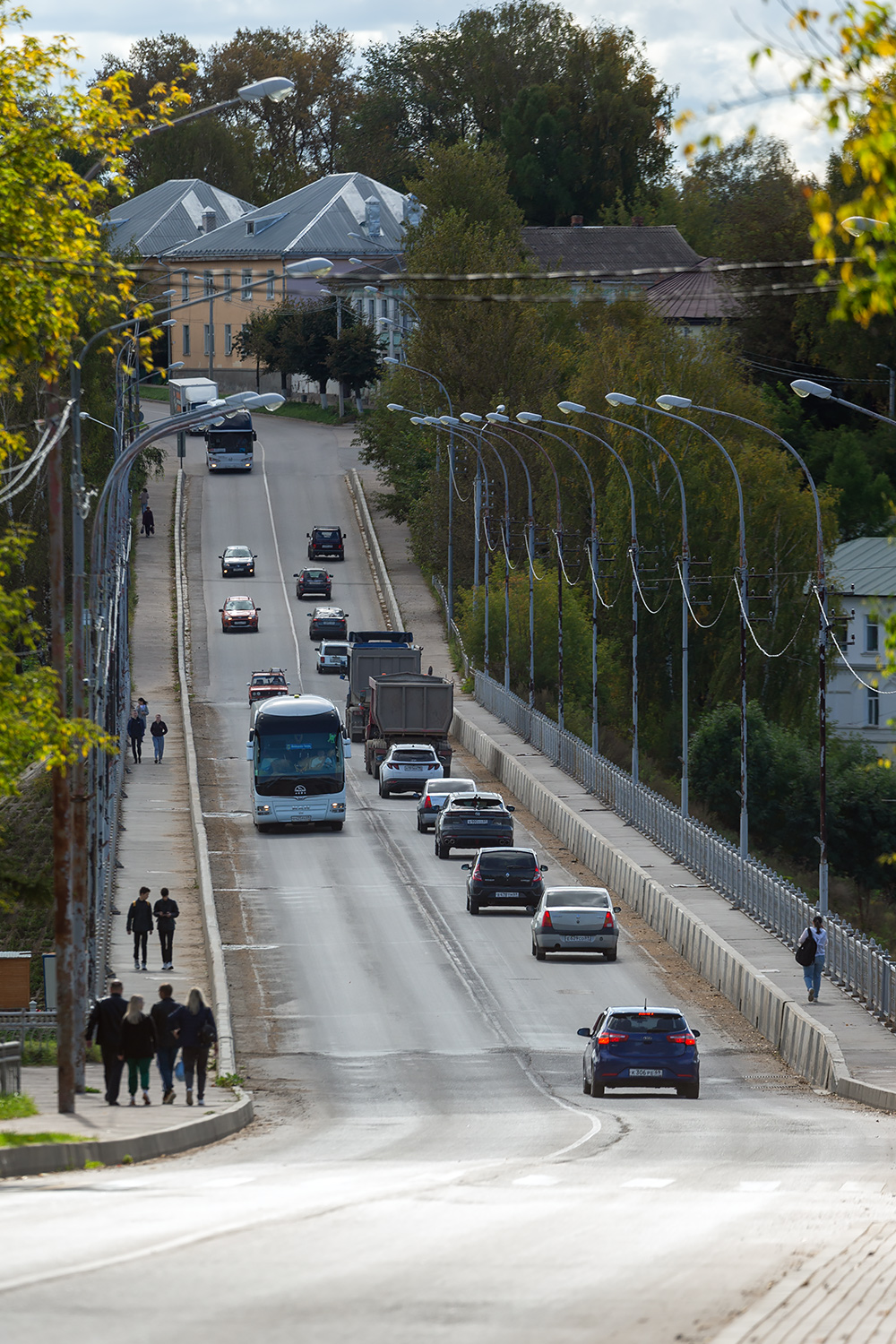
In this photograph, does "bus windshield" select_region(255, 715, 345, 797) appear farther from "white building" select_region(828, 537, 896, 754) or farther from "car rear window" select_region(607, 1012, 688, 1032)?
"white building" select_region(828, 537, 896, 754)

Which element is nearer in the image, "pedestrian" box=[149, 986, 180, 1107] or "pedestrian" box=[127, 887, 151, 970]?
"pedestrian" box=[149, 986, 180, 1107]

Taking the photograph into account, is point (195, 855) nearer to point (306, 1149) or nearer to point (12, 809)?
point (12, 809)

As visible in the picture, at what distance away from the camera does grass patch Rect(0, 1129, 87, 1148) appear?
54.6 ft

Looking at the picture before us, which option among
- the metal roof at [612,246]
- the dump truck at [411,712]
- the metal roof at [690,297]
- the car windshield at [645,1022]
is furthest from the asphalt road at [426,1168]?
the metal roof at [612,246]

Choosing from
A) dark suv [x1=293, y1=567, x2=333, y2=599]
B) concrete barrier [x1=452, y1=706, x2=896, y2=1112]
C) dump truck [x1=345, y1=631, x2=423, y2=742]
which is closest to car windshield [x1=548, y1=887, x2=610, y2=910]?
concrete barrier [x1=452, y1=706, x2=896, y2=1112]

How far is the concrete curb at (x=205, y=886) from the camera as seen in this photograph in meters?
31.0

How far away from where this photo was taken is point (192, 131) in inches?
6393

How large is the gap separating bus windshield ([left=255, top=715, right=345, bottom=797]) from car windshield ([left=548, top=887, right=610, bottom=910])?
43.9 ft

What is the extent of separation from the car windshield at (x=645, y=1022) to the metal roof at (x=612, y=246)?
106m

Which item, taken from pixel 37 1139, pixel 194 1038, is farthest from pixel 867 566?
pixel 37 1139

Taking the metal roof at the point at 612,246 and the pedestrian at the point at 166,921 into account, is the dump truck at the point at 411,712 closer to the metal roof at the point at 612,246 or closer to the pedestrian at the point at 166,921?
the pedestrian at the point at 166,921

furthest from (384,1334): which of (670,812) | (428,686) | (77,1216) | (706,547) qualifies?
(706,547)

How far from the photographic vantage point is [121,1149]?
709 inches

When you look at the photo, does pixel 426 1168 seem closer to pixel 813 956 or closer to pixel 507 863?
pixel 813 956
